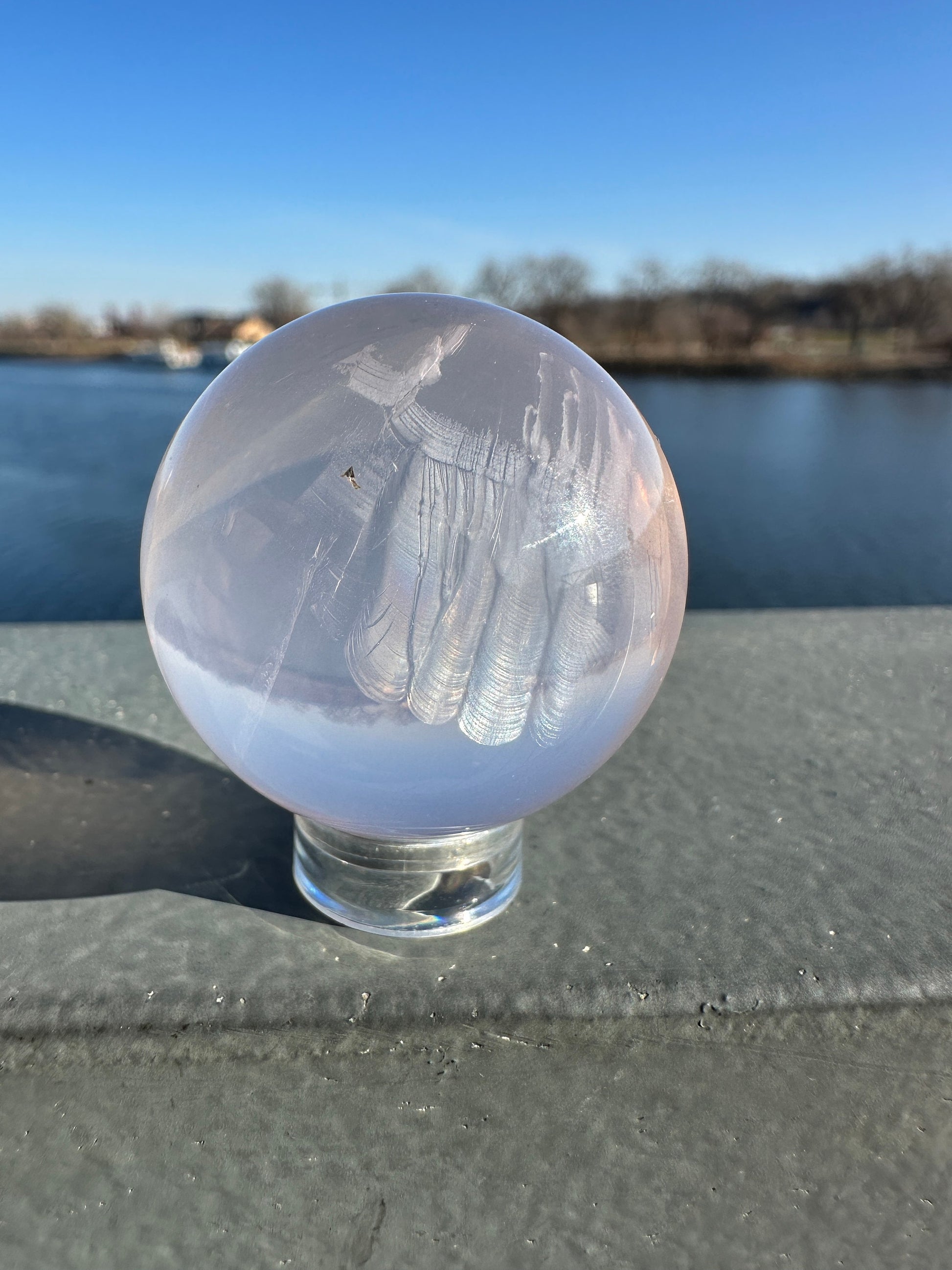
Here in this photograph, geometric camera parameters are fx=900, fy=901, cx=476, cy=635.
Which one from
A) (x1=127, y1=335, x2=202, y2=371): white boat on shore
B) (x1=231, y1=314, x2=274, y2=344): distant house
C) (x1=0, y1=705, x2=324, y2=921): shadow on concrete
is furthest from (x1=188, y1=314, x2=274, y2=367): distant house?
(x1=0, y1=705, x2=324, y2=921): shadow on concrete

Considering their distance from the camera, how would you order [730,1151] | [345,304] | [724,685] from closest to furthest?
[730,1151]
[345,304]
[724,685]

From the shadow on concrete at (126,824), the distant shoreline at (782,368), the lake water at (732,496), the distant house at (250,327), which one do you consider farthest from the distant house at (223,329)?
the shadow on concrete at (126,824)

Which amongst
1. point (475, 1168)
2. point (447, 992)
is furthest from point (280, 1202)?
point (447, 992)

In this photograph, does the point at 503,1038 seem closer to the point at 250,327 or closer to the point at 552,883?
the point at 552,883

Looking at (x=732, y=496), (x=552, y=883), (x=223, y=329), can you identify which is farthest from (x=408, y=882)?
(x=223, y=329)

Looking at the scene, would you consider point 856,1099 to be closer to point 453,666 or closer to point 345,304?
point 453,666

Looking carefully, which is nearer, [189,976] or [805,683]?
[189,976]

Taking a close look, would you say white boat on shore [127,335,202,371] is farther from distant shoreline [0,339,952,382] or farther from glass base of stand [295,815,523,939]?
glass base of stand [295,815,523,939]

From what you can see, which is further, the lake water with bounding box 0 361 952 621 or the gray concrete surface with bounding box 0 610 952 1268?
the lake water with bounding box 0 361 952 621
